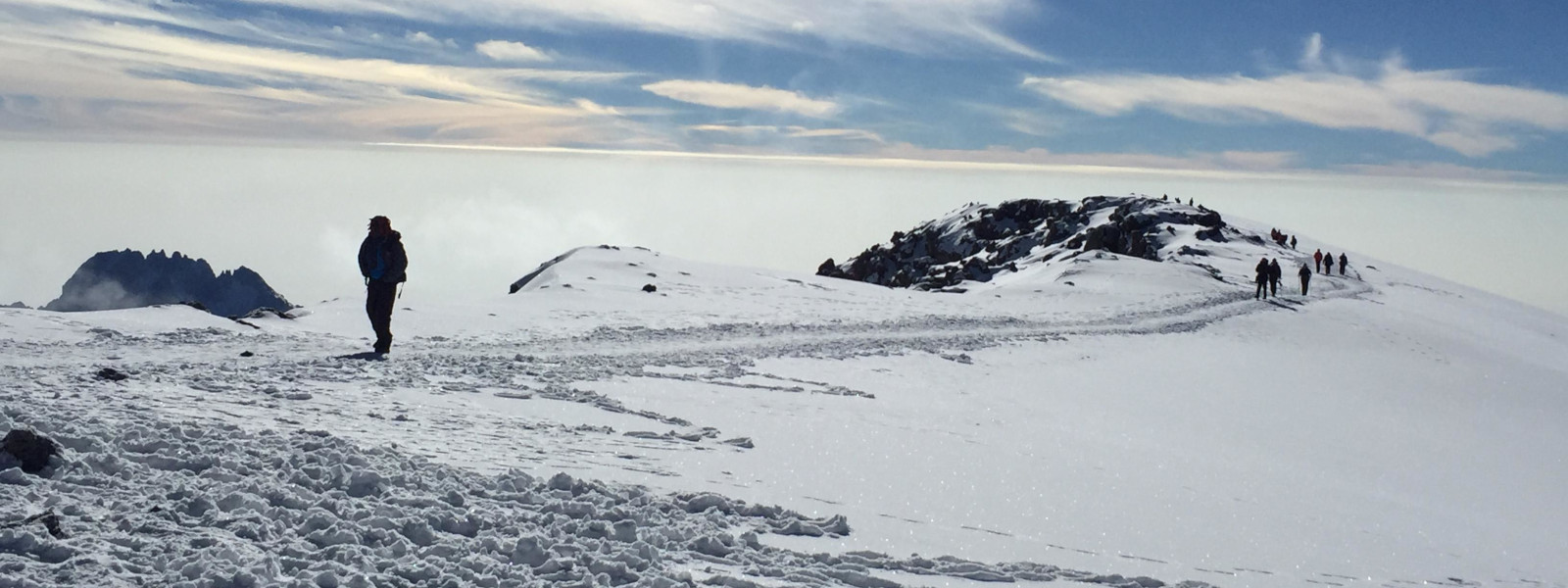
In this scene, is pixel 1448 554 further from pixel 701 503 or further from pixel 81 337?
pixel 81 337

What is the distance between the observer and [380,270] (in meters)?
14.3

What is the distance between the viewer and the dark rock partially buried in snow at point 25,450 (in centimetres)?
575

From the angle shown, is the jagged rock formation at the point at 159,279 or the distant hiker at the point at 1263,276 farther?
the jagged rock formation at the point at 159,279

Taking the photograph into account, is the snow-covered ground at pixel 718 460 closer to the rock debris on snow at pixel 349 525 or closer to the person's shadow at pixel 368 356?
the rock debris on snow at pixel 349 525

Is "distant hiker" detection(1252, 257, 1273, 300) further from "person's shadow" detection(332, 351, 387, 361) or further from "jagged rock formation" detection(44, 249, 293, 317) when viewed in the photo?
"jagged rock formation" detection(44, 249, 293, 317)

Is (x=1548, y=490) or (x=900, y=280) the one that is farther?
(x=900, y=280)

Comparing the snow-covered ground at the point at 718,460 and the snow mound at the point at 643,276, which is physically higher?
the snow mound at the point at 643,276

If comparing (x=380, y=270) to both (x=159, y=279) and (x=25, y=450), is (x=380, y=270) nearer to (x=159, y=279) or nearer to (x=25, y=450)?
(x=25, y=450)

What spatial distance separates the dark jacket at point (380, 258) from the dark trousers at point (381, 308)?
111mm

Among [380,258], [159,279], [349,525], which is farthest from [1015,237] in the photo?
[159,279]

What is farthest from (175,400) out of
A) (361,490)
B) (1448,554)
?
(1448,554)

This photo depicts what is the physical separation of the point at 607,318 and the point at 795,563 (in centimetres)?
1524

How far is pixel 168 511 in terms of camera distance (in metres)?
5.46

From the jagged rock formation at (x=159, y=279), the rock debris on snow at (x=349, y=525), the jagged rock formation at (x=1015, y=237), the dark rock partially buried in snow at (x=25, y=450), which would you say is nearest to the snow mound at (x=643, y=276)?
the rock debris on snow at (x=349, y=525)
